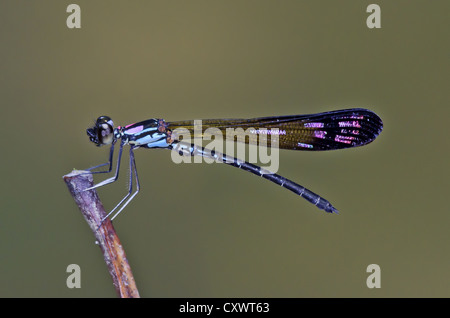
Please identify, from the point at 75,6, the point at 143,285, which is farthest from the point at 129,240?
the point at 75,6

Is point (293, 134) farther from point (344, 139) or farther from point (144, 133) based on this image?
point (144, 133)

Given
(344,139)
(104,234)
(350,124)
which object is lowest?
(104,234)

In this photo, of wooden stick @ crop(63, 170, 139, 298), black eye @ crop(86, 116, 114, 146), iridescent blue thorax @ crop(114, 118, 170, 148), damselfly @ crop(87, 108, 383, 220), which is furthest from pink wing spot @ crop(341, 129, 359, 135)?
wooden stick @ crop(63, 170, 139, 298)

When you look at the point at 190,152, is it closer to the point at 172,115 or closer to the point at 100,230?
the point at 172,115

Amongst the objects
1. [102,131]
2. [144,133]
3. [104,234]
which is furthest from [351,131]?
[104,234]

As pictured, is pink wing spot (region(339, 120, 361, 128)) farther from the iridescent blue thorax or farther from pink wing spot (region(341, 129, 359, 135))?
the iridescent blue thorax

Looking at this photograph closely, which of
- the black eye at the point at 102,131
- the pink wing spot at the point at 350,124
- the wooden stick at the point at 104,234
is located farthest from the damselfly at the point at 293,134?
the wooden stick at the point at 104,234

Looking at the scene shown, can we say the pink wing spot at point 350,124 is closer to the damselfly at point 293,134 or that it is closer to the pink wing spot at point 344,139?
the damselfly at point 293,134
